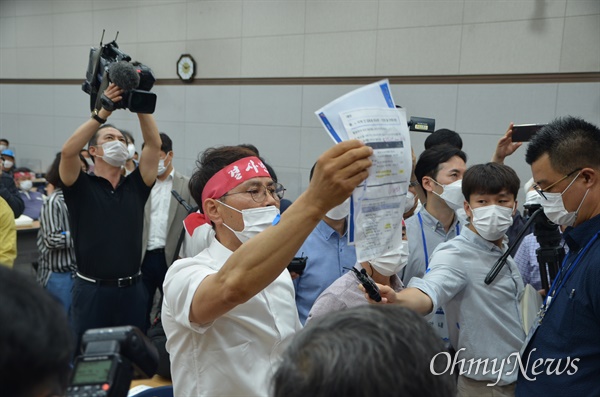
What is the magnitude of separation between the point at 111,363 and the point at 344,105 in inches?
27.8

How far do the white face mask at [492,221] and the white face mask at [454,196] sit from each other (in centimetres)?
52

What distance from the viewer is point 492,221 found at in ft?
8.36

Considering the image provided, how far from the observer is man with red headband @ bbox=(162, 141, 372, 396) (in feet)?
4.14

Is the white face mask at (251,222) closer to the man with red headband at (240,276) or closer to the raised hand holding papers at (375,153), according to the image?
the man with red headband at (240,276)

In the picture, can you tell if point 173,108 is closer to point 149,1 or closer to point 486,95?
point 149,1

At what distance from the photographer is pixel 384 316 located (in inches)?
33.8

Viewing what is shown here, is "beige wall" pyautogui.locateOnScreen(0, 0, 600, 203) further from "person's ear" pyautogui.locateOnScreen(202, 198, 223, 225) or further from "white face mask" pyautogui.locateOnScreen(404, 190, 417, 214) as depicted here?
"person's ear" pyautogui.locateOnScreen(202, 198, 223, 225)

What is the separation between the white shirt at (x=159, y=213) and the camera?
4547 mm

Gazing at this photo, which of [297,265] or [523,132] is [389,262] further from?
[523,132]

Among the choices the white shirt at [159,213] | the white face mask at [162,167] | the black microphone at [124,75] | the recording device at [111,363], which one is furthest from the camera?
the white face mask at [162,167]

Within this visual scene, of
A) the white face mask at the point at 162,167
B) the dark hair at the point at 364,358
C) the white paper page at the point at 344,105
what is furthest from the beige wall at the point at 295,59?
the dark hair at the point at 364,358

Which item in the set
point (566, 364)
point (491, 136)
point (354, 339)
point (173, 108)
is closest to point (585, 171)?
point (566, 364)

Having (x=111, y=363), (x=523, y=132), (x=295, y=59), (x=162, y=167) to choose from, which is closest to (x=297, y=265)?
(x=523, y=132)

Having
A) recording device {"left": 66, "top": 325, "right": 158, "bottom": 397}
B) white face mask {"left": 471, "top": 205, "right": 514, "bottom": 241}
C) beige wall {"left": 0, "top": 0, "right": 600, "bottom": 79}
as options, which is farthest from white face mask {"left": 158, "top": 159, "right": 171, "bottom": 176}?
recording device {"left": 66, "top": 325, "right": 158, "bottom": 397}
